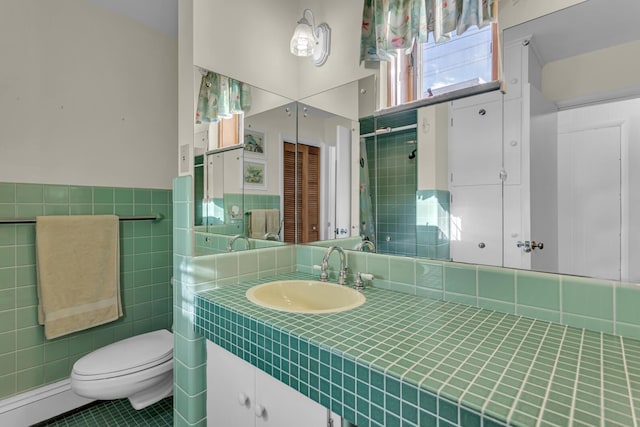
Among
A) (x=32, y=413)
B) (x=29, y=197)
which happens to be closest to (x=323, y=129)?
(x=29, y=197)

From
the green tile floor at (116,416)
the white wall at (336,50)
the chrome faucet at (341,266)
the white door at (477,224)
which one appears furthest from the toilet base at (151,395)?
the white wall at (336,50)

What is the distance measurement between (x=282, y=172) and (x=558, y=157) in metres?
1.29

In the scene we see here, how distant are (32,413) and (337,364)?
2.10 m

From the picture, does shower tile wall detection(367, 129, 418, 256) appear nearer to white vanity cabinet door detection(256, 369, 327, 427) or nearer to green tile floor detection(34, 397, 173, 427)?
white vanity cabinet door detection(256, 369, 327, 427)

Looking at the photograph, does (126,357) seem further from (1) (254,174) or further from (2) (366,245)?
(2) (366,245)

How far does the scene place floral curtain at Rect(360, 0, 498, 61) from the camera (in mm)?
1124

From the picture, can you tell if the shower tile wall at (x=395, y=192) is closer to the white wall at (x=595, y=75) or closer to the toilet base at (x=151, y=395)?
the white wall at (x=595, y=75)

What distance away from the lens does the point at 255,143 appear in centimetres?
172

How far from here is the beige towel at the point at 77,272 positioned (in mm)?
1784

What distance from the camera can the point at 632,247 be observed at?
2.78ft

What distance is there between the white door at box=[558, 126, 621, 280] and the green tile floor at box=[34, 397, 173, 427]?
2.12 m

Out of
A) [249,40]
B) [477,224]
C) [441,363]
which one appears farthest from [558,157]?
[249,40]

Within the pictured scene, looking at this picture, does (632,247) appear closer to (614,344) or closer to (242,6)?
(614,344)

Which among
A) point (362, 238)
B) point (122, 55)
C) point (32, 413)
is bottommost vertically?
point (32, 413)
